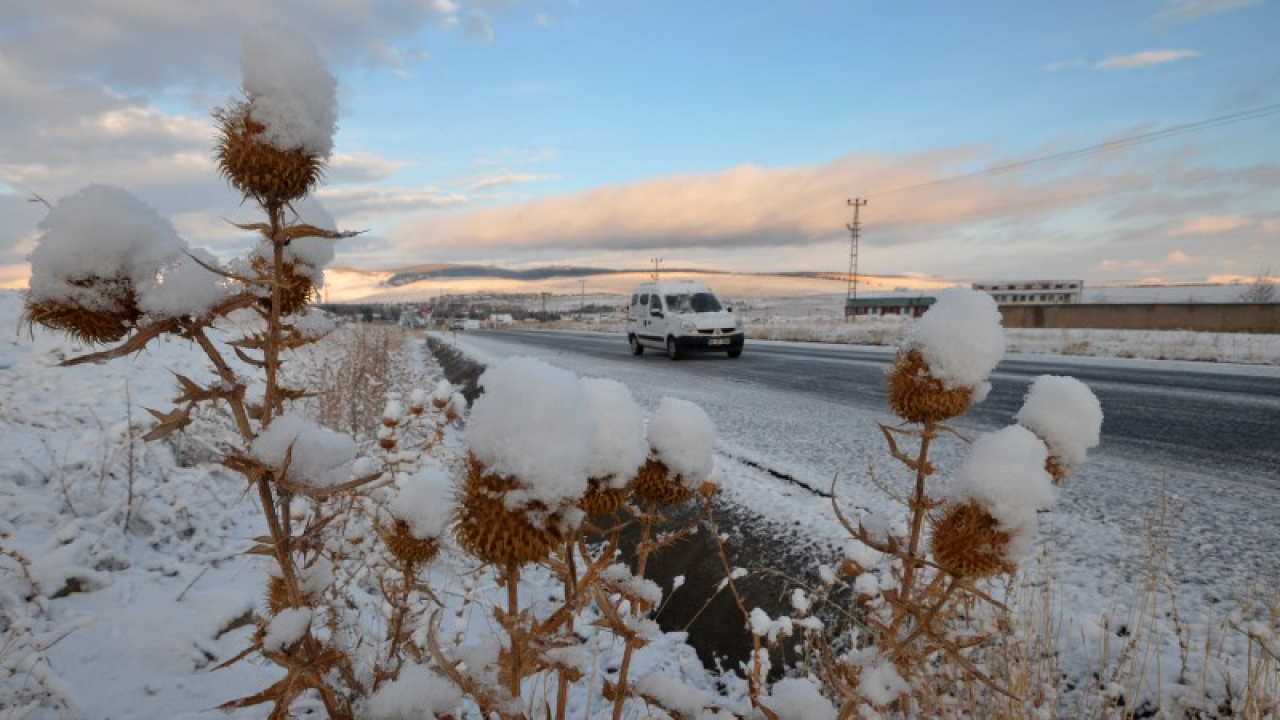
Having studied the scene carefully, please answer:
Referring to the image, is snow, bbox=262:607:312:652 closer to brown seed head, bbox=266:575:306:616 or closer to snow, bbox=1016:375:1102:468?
brown seed head, bbox=266:575:306:616

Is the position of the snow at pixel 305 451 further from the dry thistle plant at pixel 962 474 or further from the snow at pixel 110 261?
the dry thistle plant at pixel 962 474

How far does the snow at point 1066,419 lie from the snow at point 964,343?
0.42 feet

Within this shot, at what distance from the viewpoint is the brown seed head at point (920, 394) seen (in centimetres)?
132

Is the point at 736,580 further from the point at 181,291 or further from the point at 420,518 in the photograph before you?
the point at 181,291

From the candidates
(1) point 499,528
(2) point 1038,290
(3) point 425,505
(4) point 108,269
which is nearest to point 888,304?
(2) point 1038,290

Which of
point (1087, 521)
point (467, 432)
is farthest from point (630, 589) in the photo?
point (1087, 521)

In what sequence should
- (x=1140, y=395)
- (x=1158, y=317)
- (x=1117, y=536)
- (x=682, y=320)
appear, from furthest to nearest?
(x=1158, y=317) → (x=682, y=320) → (x=1140, y=395) → (x=1117, y=536)

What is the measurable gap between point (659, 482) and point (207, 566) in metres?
3.68

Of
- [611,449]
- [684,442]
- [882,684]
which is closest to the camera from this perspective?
[611,449]

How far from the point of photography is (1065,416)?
4.43 feet

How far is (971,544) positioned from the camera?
50.8 inches

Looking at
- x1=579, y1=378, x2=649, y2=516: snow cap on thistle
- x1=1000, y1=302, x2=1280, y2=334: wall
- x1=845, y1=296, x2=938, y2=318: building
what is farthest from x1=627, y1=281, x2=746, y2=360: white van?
x1=845, y1=296, x2=938, y2=318: building

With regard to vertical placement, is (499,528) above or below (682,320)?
above

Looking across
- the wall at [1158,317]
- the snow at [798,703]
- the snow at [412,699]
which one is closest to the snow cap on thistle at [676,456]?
the snow at [798,703]
